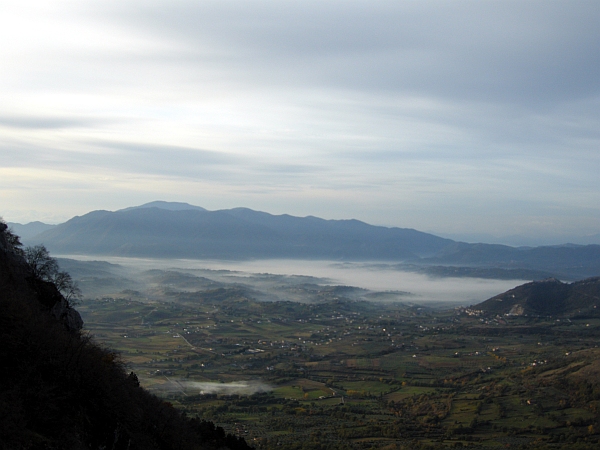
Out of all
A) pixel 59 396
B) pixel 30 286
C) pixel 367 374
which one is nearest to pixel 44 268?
pixel 30 286

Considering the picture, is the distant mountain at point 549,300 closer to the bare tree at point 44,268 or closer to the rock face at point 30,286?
the bare tree at point 44,268

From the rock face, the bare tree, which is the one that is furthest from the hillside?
the bare tree

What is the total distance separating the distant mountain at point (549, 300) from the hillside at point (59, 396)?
117 metres

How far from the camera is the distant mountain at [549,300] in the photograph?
121 metres

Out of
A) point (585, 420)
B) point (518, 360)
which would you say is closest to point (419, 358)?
point (518, 360)

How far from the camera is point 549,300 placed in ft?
418

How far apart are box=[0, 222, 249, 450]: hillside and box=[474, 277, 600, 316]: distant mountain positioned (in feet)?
385

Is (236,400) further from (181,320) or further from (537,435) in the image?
(181,320)

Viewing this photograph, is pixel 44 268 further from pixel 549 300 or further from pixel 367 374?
pixel 549 300

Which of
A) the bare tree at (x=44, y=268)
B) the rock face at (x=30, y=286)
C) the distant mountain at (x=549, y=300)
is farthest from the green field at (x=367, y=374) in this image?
the rock face at (x=30, y=286)

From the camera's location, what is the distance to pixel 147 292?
15312cm

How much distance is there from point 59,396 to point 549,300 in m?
133

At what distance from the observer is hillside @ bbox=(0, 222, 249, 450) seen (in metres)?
13.3

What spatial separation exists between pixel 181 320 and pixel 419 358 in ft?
174
